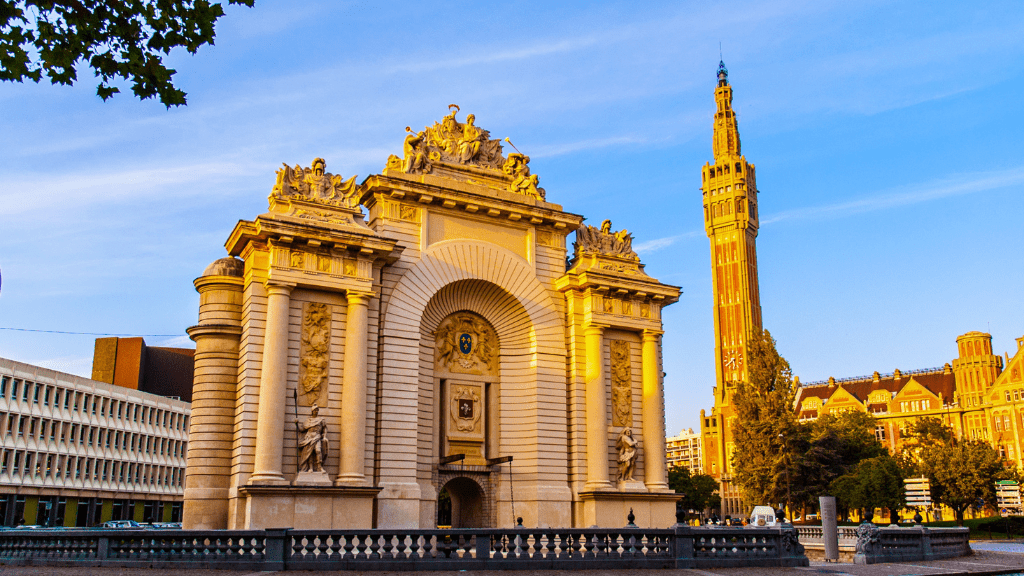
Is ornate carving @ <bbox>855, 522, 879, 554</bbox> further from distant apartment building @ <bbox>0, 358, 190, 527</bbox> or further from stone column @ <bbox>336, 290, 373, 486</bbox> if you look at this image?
distant apartment building @ <bbox>0, 358, 190, 527</bbox>

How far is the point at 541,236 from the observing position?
123 ft

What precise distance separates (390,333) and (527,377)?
6494 mm

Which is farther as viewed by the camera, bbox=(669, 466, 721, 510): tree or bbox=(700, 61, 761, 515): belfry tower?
bbox=(700, 61, 761, 515): belfry tower

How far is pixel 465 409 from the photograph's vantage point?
114 ft

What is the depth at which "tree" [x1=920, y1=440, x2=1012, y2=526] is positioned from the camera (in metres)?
61.5

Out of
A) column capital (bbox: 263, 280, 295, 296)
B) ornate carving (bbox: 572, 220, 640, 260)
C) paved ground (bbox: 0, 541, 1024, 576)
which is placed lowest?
paved ground (bbox: 0, 541, 1024, 576)

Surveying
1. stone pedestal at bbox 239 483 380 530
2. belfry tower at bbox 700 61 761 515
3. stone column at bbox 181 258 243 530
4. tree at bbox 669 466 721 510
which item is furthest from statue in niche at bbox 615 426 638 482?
belfry tower at bbox 700 61 761 515

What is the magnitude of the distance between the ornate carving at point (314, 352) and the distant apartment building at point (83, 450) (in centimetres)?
4053

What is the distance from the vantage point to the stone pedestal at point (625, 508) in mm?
33781

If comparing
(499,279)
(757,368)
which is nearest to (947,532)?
(499,279)

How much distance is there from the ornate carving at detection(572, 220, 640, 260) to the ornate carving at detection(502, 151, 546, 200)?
2607mm

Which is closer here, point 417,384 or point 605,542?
point 605,542

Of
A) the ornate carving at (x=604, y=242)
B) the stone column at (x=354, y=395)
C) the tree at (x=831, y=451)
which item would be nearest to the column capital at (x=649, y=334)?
the ornate carving at (x=604, y=242)

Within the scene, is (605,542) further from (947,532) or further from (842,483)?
(842,483)
